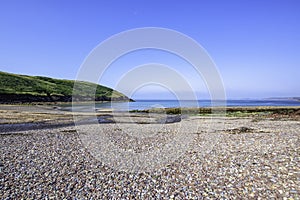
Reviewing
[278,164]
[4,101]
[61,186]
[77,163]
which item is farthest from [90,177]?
[4,101]

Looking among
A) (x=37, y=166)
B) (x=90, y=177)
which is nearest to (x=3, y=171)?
(x=37, y=166)

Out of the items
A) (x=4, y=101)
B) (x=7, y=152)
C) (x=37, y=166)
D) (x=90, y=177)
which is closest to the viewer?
(x=90, y=177)

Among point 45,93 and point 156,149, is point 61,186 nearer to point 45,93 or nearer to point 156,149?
point 156,149

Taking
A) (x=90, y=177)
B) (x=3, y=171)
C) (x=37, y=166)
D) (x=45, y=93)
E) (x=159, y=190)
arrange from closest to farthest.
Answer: (x=159, y=190), (x=90, y=177), (x=3, y=171), (x=37, y=166), (x=45, y=93)

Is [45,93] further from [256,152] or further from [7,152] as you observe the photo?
[256,152]

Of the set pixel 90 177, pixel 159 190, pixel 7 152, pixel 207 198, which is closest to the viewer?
pixel 207 198

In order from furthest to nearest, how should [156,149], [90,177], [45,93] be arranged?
[45,93], [156,149], [90,177]

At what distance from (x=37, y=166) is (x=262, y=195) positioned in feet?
30.9

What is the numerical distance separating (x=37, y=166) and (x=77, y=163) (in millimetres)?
1773

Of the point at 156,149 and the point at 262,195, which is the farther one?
the point at 156,149

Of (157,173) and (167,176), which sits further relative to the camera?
(157,173)

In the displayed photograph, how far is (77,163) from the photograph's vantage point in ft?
36.1

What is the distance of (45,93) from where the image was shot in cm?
10681

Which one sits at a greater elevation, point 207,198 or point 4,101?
point 4,101
